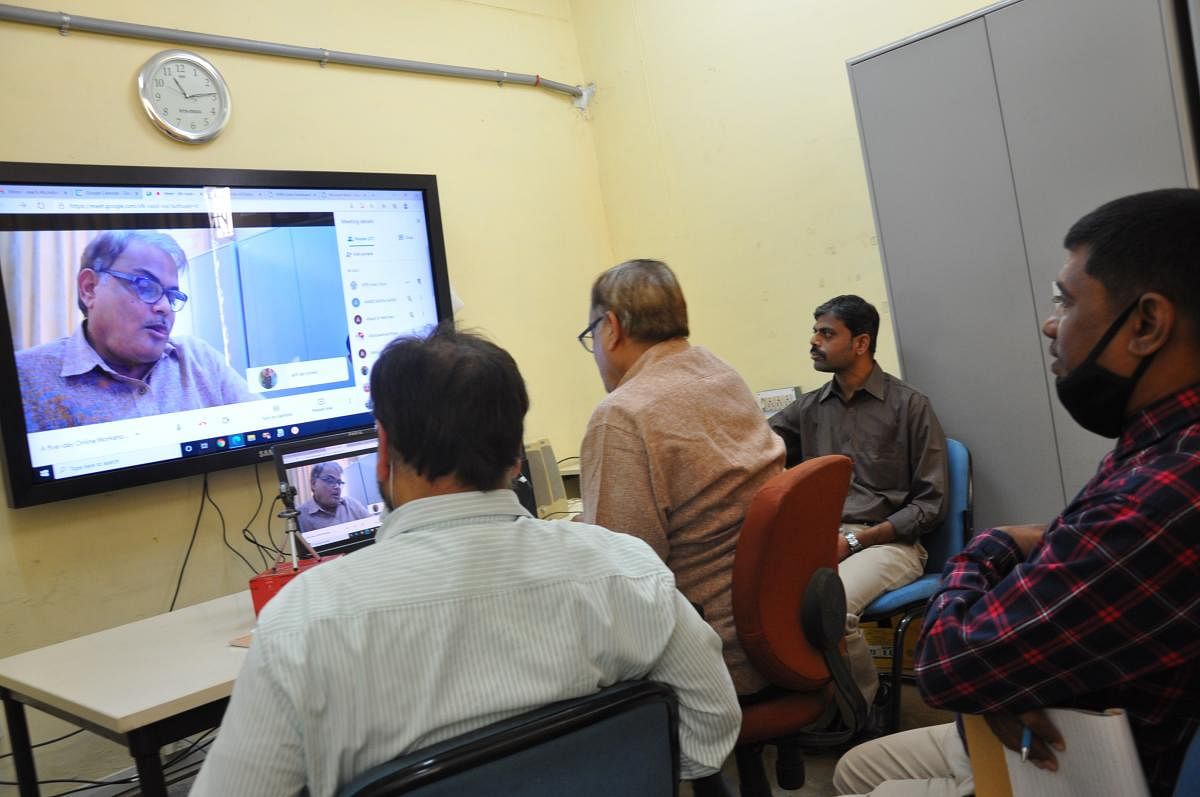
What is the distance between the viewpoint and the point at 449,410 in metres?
1.19

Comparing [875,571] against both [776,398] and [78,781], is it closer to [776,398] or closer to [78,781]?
[776,398]

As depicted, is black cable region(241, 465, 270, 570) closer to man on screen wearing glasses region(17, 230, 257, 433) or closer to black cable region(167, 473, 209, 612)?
black cable region(167, 473, 209, 612)

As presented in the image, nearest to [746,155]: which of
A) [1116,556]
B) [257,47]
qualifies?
[257,47]

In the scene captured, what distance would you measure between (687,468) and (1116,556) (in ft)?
2.87

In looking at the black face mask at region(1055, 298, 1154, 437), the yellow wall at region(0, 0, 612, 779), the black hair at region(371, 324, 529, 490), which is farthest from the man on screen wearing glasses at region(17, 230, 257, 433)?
the black face mask at region(1055, 298, 1154, 437)

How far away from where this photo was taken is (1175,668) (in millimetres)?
1091

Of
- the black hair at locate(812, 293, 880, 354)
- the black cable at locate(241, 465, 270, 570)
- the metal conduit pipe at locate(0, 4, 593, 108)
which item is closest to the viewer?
the metal conduit pipe at locate(0, 4, 593, 108)

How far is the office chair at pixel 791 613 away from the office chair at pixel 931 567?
0.79 meters

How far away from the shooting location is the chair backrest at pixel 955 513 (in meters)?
2.85

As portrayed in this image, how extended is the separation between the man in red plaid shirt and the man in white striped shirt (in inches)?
13.8

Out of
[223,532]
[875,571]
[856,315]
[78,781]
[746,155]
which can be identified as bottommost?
[78,781]

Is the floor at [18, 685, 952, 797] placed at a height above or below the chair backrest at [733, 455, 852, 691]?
below

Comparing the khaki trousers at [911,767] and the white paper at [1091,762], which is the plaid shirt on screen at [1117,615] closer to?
the white paper at [1091,762]

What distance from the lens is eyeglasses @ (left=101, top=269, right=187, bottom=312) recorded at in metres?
2.73
